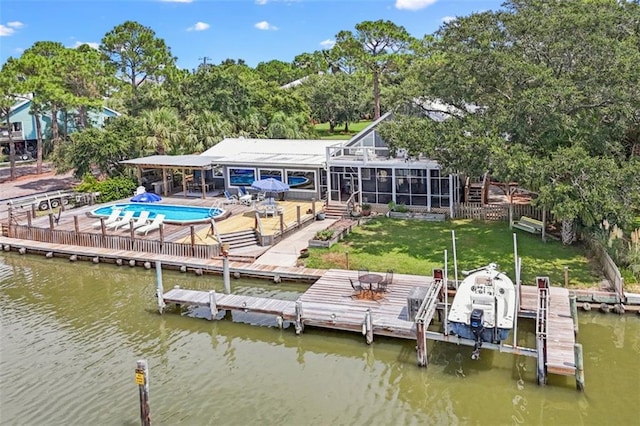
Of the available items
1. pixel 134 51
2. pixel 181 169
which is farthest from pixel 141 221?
pixel 134 51

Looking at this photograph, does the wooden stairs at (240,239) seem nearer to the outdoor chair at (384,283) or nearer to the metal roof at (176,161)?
the outdoor chair at (384,283)

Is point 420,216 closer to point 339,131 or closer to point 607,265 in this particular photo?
point 607,265

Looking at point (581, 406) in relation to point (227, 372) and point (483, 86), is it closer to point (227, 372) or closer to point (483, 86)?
point (227, 372)

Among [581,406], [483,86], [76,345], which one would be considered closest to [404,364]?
[581,406]

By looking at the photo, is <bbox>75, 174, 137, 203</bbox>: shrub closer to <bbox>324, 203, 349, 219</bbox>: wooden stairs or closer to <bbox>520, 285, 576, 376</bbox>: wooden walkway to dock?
<bbox>324, 203, 349, 219</bbox>: wooden stairs

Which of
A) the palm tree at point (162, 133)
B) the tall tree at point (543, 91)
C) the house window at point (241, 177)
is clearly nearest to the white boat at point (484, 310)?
the tall tree at point (543, 91)

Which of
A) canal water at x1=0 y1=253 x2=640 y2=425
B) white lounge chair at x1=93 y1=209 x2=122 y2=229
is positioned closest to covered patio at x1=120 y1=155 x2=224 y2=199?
white lounge chair at x1=93 y1=209 x2=122 y2=229
